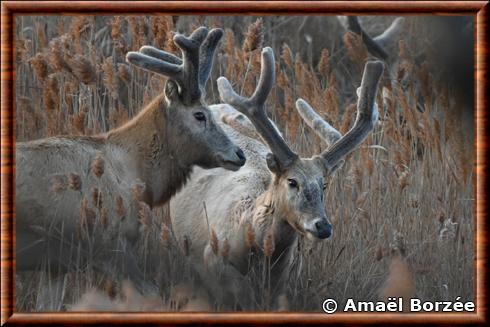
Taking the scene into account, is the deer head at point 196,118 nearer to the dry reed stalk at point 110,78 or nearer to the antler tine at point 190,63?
the antler tine at point 190,63

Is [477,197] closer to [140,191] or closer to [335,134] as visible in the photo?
[335,134]

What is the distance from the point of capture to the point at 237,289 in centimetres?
841

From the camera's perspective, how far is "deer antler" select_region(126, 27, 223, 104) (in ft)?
26.7

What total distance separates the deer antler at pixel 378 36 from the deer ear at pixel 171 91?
9.26 ft

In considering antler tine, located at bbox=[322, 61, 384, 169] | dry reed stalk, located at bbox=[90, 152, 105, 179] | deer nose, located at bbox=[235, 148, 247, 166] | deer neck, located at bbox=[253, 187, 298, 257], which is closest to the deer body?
deer neck, located at bbox=[253, 187, 298, 257]

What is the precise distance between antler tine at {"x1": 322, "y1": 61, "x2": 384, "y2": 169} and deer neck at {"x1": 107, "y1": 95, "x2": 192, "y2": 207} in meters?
1.02

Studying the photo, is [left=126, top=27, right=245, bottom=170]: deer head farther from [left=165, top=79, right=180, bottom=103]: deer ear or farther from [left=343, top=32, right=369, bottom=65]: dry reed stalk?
[left=343, top=32, right=369, bottom=65]: dry reed stalk

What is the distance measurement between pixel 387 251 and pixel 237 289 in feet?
4.15

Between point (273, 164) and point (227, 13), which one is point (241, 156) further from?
point (227, 13)

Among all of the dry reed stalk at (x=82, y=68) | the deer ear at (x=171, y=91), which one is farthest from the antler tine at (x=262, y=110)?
the dry reed stalk at (x=82, y=68)

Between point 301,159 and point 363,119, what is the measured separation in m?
0.55

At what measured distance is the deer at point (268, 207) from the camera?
26.7 ft

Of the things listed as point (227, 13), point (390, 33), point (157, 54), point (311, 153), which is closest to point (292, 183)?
point (227, 13)

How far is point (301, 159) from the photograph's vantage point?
8.32 meters
